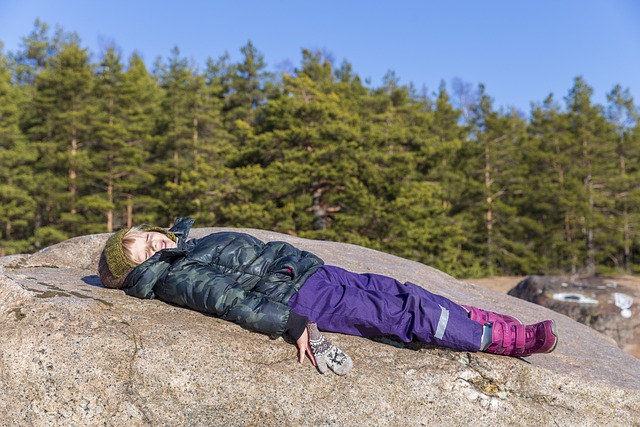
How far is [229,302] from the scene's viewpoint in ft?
10.5

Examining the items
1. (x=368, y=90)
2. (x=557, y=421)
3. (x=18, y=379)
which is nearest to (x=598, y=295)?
(x=557, y=421)

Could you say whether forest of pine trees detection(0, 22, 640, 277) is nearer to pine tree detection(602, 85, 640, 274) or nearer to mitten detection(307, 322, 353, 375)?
pine tree detection(602, 85, 640, 274)

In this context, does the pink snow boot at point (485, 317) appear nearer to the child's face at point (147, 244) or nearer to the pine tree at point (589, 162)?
the child's face at point (147, 244)

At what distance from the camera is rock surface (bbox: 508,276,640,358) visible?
8.95 metres

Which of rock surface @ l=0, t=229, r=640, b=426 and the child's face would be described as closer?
rock surface @ l=0, t=229, r=640, b=426

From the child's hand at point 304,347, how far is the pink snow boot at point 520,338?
120 cm

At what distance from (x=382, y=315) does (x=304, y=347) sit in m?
0.57

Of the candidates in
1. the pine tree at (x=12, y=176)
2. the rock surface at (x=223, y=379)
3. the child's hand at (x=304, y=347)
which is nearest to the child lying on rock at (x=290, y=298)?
the child's hand at (x=304, y=347)

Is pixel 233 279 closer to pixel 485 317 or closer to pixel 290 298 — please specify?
pixel 290 298

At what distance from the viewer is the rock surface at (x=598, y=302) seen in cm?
895

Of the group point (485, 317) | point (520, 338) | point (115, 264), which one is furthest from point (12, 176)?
point (520, 338)

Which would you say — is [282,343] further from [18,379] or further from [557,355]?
[557,355]

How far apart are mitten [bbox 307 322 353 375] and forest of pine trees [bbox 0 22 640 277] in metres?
12.1

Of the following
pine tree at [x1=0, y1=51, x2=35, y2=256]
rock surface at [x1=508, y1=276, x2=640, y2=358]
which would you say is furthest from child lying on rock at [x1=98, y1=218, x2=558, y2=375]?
pine tree at [x1=0, y1=51, x2=35, y2=256]
